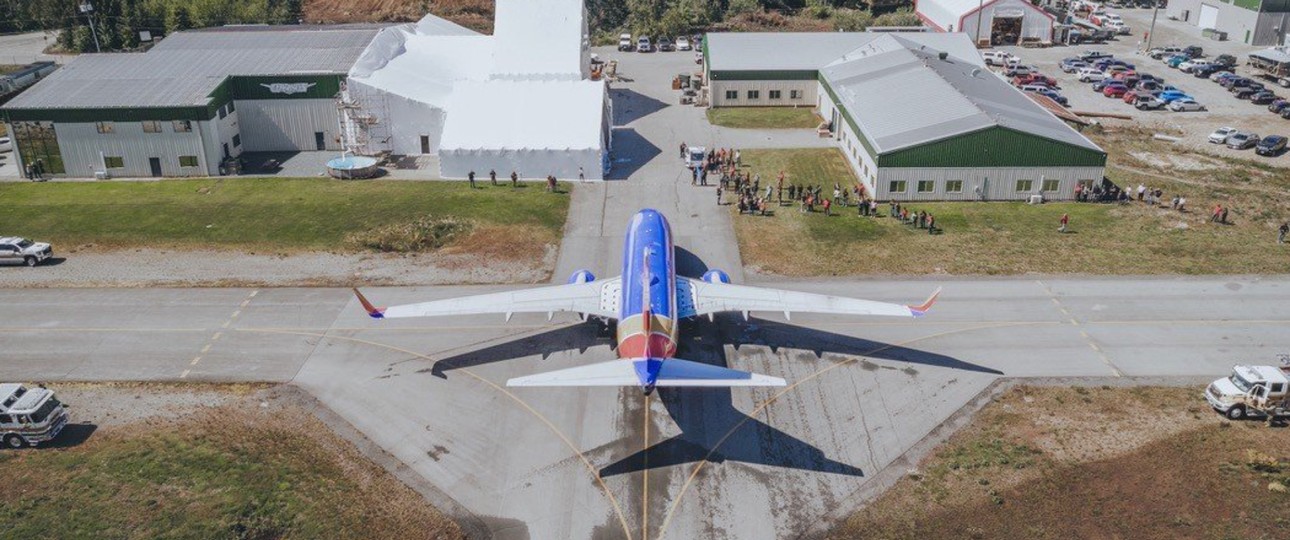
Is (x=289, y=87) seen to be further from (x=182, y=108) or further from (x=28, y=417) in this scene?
(x=28, y=417)

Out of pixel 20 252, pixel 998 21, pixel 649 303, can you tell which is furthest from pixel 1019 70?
pixel 20 252

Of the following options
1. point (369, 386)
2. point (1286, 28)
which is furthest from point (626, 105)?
point (1286, 28)

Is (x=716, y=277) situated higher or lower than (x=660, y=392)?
higher

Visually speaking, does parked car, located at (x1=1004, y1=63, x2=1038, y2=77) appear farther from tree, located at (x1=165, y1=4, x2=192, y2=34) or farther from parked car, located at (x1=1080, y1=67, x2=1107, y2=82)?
tree, located at (x1=165, y1=4, x2=192, y2=34)

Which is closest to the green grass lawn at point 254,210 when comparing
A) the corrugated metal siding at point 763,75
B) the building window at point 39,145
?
the building window at point 39,145

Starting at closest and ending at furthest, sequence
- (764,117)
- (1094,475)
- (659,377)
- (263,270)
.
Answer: (659,377), (1094,475), (263,270), (764,117)
